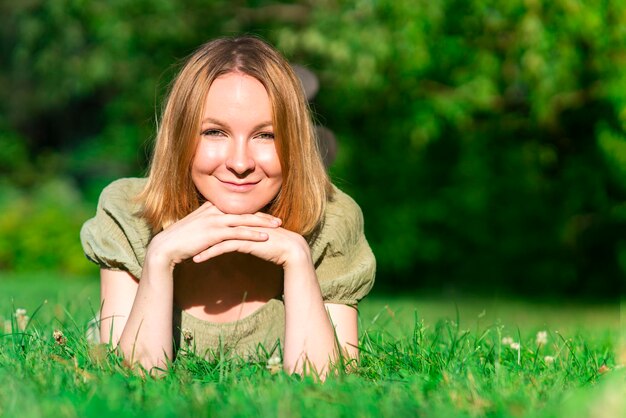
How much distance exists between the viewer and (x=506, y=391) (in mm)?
2367

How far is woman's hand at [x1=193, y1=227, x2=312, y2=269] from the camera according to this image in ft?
9.66

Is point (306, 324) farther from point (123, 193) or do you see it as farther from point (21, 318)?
point (21, 318)

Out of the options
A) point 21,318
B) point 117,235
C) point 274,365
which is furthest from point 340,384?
point 21,318

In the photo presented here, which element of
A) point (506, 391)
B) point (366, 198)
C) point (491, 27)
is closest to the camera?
point (506, 391)

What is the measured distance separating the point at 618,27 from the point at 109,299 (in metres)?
6.40

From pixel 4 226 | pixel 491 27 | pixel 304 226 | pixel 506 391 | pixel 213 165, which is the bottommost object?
pixel 4 226

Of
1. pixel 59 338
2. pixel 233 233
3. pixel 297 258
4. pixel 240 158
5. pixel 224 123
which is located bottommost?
pixel 59 338

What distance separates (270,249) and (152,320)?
0.46 metres

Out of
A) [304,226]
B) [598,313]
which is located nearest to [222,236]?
[304,226]

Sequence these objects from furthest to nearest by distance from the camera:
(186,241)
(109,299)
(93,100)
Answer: (93,100)
(109,299)
(186,241)

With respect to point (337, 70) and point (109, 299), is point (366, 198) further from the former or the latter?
point (109, 299)

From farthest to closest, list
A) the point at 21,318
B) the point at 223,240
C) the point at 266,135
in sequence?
the point at 21,318
the point at 266,135
the point at 223,240

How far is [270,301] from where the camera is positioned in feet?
10.9

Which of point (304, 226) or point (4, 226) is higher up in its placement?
point (304, 226)
